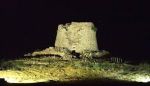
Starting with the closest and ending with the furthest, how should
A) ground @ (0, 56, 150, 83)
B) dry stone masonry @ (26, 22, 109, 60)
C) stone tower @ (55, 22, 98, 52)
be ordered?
ground @ (0, 56, 150, 83), dry stone masonry @ (26, 22, 109, 60), stone tower @ (55, 22, 98, 52)

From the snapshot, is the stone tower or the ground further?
the stone tower

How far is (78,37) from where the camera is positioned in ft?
140

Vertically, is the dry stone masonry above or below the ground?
above

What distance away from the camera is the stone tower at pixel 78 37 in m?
42.7

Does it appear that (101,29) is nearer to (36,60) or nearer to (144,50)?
(144,50)

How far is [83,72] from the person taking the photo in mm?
36156

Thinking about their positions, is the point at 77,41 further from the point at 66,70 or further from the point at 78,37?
the point at 66,70

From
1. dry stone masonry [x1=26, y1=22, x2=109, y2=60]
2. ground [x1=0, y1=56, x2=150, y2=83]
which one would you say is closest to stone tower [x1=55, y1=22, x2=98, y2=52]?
dry stone masonry [x1=26, y1=22, x2=109, y2=60]

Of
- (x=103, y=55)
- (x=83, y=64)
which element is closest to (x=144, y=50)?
(x=103, y=55)

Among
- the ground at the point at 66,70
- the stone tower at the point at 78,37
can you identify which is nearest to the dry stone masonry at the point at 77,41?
the stone tower at the point at 78,37

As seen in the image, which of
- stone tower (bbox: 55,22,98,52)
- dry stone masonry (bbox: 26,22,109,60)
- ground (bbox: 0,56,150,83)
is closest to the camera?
ground (bbox: 0,56,150,83)

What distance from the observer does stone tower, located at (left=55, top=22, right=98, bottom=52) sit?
4269cm

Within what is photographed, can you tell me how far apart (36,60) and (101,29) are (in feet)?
181

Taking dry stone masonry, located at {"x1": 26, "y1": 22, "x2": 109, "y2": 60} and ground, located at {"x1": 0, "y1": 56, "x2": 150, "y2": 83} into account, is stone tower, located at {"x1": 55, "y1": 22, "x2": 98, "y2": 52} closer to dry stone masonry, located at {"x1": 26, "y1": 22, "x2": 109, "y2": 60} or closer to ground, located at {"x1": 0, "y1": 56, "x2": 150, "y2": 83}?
dry stone masonry, located at {"x1": 26, "y1": 22, "x2": 109, "y2": 60}
